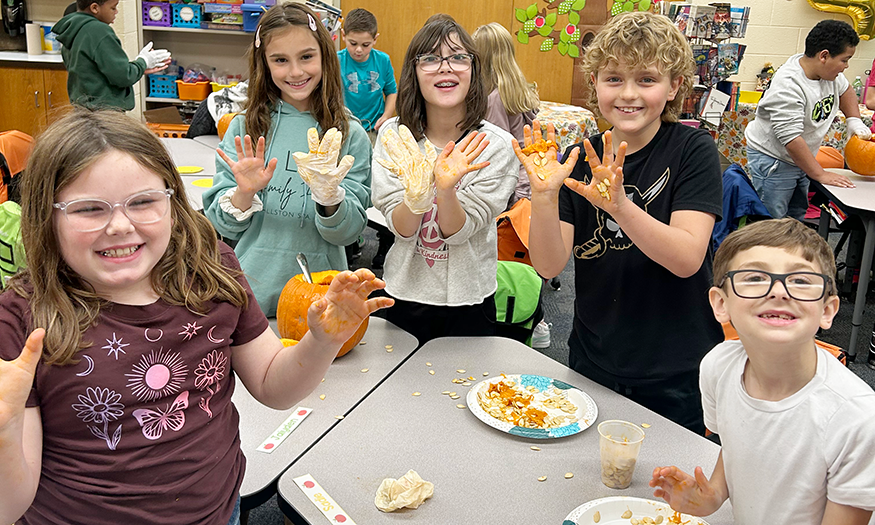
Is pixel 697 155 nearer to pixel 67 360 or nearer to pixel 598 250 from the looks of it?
pixel 598 250

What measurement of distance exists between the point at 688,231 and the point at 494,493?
2.17ft

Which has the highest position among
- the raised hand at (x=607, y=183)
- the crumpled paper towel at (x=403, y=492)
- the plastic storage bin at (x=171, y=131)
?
the raised hand at (x=607, y=183)

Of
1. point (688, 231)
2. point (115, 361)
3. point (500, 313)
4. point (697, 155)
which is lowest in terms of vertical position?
point (500, 313)

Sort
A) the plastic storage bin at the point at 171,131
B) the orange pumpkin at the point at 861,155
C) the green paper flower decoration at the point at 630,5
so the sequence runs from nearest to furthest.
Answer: the orange pumpkin at the point at 861,155
the plastic storage bin at the point at 171,131
the green paper flower decoration at the point at 630,5

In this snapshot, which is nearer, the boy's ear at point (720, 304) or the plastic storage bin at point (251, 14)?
the boy's ear at point (720, 304)

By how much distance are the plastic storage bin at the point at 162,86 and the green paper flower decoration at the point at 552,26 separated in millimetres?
2939

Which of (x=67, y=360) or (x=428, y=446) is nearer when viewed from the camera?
(x=67, y=360)

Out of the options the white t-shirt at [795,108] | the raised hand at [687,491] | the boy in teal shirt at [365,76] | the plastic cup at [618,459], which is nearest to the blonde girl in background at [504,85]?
the boy in teal shirt at [365,76]

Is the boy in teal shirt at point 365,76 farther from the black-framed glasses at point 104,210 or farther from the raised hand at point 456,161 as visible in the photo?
the black-framed glasses at point 104,210

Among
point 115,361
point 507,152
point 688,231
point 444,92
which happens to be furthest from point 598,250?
point 115,361

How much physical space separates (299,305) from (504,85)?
7.94 feet

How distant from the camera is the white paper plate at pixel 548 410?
4.40ft

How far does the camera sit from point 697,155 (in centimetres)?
146

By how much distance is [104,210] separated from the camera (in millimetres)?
993
